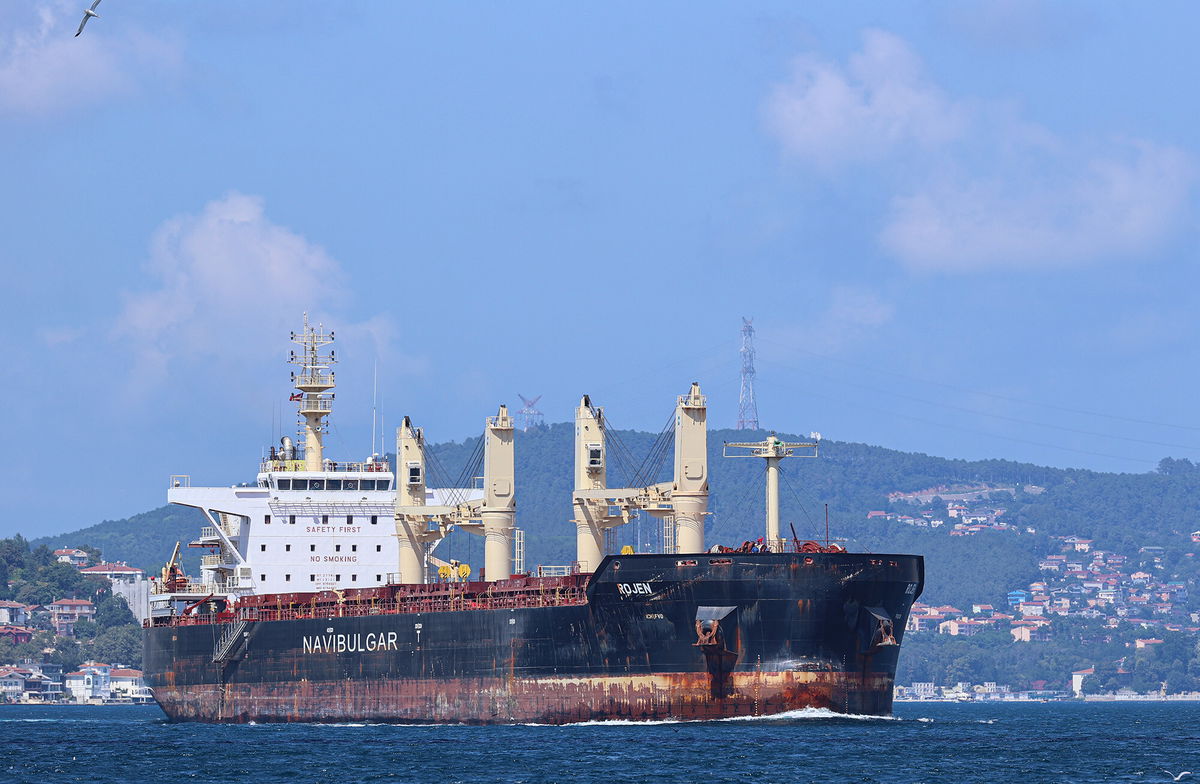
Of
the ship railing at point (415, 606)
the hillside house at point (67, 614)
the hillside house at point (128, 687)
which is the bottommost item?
the hillside house at point (128, 687)

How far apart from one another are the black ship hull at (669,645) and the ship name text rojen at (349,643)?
0.10m

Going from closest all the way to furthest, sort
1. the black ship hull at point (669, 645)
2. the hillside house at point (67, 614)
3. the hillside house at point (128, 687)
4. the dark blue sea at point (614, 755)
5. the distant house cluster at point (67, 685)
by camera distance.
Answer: the dark blue sea at point (614, 755) → the black ship hull at point (669, 645) → the distant house cluster at point (67, 685) → the hillside house at point (128, 687) → the hillside house at point (67, 614)

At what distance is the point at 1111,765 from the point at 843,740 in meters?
6.82

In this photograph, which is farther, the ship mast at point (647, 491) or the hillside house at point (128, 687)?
the hillside house at point (128, 687)

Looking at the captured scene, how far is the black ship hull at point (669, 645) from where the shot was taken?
2186 inches

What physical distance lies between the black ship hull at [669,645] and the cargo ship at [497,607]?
54mm

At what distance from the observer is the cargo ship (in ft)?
183

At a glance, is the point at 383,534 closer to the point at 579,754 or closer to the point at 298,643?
the point at 298,643

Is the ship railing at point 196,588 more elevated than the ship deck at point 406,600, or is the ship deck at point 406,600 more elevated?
the ship railing at point 196,588

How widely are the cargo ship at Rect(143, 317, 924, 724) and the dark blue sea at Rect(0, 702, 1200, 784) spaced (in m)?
1.15

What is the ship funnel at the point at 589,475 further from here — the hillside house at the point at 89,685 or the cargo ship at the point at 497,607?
the hillside house at the point at 89,685

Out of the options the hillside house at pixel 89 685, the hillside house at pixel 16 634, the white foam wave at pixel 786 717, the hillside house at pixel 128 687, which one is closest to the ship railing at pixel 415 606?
the white foam wave at pixel 786 717

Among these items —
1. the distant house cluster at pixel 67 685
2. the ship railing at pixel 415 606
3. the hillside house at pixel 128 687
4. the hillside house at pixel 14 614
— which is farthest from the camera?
the hillside house at pixel 14 614

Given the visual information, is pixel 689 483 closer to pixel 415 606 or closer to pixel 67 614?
pixel 415 606
